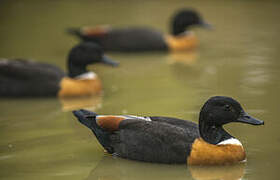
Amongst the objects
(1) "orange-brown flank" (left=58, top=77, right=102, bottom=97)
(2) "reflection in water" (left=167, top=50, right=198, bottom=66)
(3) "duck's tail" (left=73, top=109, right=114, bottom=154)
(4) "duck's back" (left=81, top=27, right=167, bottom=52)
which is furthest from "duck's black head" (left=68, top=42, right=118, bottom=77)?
(3) "duck's tail" (left=73, top=109, right=114, bottom=154)

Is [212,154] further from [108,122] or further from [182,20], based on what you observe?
[182,20]

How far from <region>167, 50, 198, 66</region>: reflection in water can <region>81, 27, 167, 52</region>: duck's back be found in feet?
1.03

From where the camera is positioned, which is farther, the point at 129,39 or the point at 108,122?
the point at 129,39

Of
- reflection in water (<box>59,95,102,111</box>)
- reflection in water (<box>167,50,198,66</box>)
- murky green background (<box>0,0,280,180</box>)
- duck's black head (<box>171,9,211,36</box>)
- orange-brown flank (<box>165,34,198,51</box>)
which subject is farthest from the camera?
duck's black head (<box>171,9,211,36</box>)

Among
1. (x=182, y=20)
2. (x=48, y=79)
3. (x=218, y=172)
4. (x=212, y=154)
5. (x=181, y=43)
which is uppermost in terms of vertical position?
(x=182, y=20)

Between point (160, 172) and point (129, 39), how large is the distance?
25.1 feet

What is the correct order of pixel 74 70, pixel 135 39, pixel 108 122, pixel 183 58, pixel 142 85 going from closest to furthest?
pixel 108 122 → pixel 74 70 → pixel 142 85 → pixel 183 58 → pixel 135 39

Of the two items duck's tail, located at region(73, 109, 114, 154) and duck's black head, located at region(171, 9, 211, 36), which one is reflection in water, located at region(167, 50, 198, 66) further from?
duck's tail, located at region(73, 109, 114, 154)

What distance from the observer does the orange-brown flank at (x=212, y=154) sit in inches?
263

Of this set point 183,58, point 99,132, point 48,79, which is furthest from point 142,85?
point 99,132

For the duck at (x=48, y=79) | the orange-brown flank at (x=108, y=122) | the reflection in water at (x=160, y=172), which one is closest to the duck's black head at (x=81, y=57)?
the duck at (x=48, y=79)

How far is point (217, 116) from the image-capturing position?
6.71 m

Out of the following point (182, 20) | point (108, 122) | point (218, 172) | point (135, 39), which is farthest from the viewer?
point (182, 20)

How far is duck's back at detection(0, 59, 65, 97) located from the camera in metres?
10.3
